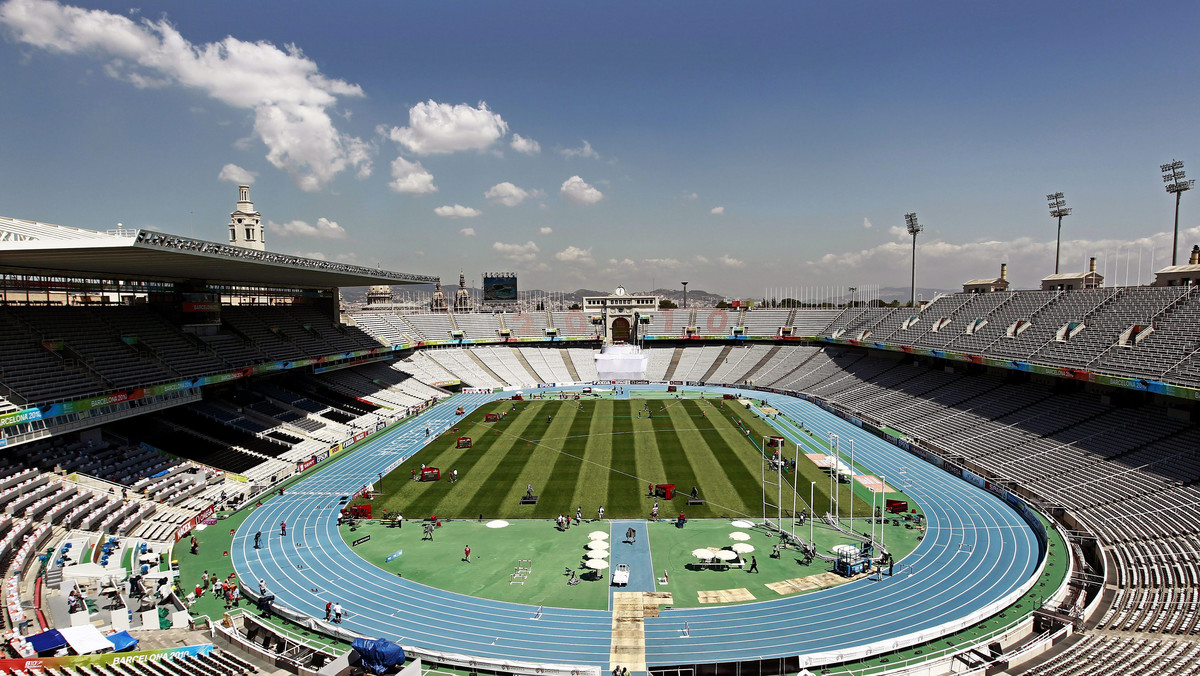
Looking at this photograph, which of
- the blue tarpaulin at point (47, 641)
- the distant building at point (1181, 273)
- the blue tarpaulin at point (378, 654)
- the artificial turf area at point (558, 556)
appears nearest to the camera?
the blue tarpaulin at point (47, 641)

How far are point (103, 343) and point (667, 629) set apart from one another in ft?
120

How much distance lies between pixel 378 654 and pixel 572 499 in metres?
15.9

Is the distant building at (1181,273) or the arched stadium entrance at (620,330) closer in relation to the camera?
the distant building at (1181,273)

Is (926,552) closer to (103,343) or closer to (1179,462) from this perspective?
(1179,462)

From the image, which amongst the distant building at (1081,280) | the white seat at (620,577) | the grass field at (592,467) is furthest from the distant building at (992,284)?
the white seat at (620,577)

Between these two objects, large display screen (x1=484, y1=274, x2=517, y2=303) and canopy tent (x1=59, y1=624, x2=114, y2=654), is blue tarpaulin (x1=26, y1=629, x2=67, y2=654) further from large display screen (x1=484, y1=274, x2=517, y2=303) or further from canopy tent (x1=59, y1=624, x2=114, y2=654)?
large display screen (x1=484, y1=274, x2=517, y2=303)

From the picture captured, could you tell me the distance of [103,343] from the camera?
35.5 m

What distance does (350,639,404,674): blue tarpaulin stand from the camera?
16328mm

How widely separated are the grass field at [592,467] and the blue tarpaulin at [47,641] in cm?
1444

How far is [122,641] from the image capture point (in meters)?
16.7

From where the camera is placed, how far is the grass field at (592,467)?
3050 centimetres

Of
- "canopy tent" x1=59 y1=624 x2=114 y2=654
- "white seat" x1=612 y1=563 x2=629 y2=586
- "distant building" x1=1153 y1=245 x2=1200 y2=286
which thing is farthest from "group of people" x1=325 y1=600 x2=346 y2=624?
"distant building" x1=1153 y1=245 x2=1200 y2=286

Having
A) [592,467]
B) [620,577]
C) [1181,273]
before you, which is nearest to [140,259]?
[592,467]

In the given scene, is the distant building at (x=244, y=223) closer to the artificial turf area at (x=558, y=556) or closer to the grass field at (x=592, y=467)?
the grass field at (x=592, y=467)
